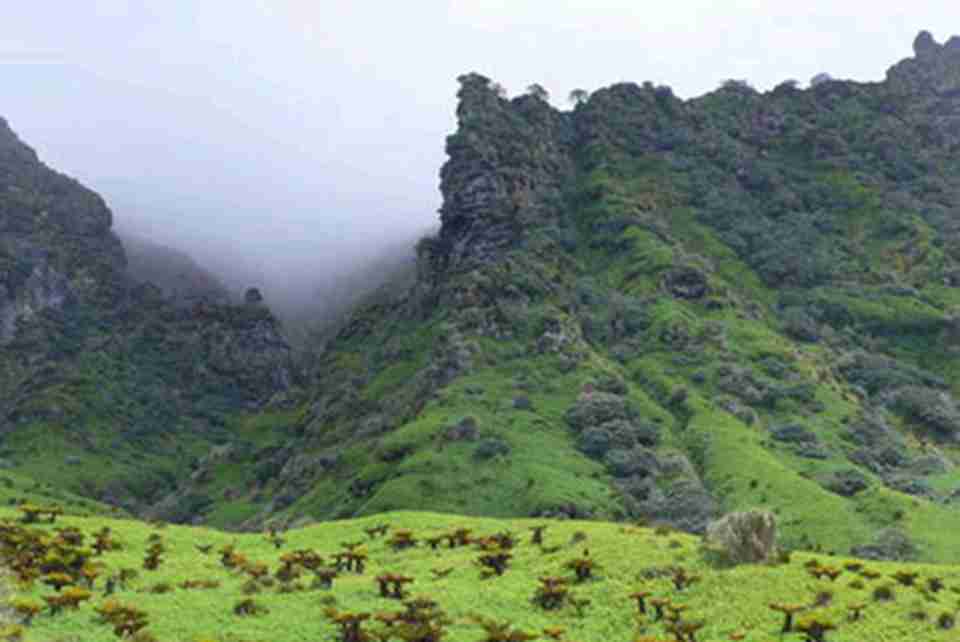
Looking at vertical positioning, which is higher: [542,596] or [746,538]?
[746,538]

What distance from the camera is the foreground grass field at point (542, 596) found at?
1549 inches

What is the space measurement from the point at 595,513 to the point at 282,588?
8459cm

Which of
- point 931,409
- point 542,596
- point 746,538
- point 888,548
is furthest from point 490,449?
point 542,596

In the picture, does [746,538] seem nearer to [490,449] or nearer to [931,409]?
[490,449]

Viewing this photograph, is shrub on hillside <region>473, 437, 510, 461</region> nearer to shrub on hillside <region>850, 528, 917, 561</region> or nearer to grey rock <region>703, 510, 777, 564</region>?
shrub on hillside <region>850, 528, 917, 561</region>

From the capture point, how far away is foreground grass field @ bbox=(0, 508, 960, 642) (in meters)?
39.3

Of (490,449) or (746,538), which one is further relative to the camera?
(490,449)

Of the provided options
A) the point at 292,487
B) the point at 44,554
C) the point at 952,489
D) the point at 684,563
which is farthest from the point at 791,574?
the point at 292,487

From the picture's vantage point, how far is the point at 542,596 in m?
43.8

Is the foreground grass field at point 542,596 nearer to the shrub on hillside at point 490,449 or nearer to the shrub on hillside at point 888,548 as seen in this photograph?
the shrub on hillside at point 888,548

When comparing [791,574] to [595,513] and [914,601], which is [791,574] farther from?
[595,513]

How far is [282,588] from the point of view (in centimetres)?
4647

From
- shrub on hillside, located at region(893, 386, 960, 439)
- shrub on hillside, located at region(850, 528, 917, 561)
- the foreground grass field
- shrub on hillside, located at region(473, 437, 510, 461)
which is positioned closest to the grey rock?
the foreground grass field

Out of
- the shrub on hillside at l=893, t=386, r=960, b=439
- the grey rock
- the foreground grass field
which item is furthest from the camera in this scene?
the shrub on hillside at l=893, t=386, r=960, b=439
